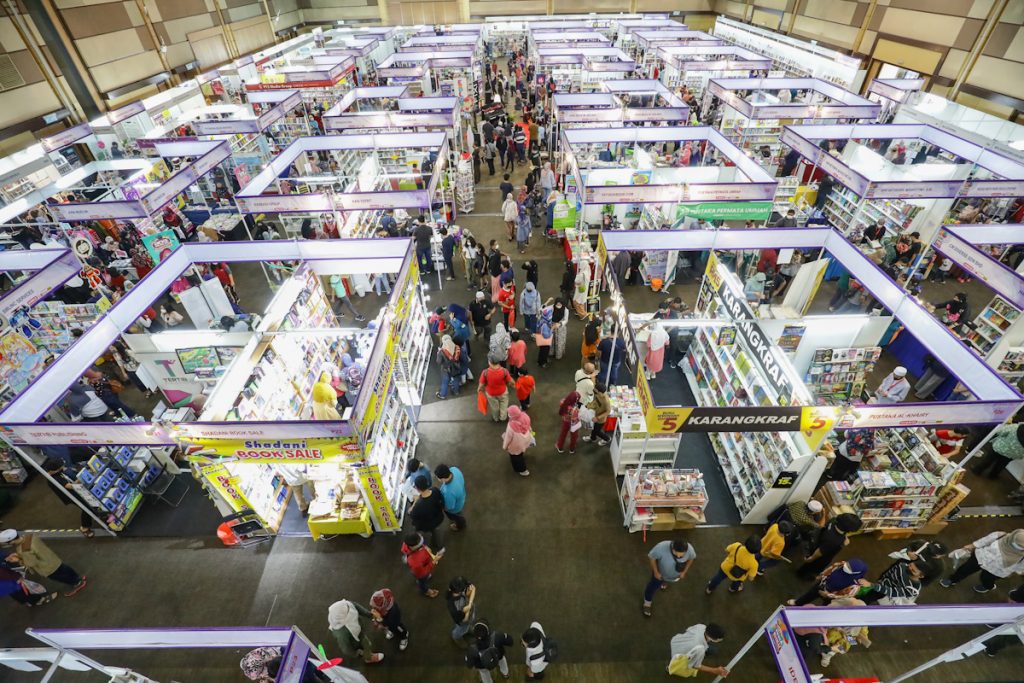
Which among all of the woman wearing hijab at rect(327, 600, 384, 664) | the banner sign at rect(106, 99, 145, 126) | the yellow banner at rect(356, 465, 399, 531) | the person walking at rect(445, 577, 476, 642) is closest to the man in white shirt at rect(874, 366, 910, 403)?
the person walking at rect(445, 577, 476, 642)

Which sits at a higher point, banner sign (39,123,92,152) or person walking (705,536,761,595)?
banner sign (39,123,92,152)

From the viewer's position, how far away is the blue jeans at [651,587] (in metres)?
5.83

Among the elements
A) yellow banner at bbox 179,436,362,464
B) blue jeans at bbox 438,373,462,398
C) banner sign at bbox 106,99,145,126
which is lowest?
blue jeans at bbox 438,373,462,398

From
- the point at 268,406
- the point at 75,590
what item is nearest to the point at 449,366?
the point at 268,406

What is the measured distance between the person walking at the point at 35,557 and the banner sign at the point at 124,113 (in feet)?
54.7

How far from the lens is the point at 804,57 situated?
2294 cm

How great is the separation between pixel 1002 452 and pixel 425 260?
469 inches

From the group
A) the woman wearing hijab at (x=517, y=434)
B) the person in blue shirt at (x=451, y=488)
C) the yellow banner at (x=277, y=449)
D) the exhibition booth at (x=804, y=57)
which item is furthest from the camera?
the exhibition booth at (x=804, y=57)

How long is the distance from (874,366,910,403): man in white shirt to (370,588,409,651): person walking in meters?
8.18

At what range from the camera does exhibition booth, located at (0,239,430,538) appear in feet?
19.1

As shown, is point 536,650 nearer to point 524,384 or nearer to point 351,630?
point 351,630

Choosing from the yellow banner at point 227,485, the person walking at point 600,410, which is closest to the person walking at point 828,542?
the person walking at point 600,410

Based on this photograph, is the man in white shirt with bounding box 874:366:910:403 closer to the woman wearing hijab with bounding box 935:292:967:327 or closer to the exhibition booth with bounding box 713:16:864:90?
the woman wearing hijab with bounding box 935:292:967:327

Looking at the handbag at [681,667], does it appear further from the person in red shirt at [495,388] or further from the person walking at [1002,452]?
the person walking at [1002,452]
